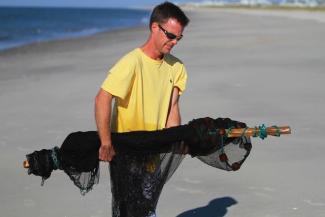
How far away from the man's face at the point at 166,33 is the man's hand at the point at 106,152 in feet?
1.77

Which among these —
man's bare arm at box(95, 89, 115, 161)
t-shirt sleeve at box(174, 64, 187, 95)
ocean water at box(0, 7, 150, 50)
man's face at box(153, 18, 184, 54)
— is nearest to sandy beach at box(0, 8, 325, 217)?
t-shirt sleeve at box(174, 64, 187, 95)

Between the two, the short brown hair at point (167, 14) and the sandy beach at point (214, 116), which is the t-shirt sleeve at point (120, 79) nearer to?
the short brown hair at point (167, 14)

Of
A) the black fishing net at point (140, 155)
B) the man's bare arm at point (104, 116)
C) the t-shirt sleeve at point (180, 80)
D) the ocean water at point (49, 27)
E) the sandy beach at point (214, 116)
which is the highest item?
the t-shirt sleeve at point (180, 80)

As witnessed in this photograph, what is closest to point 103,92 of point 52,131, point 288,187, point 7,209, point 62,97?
point 7,209

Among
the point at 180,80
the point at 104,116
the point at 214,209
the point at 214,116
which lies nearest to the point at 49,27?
the point at 214,116

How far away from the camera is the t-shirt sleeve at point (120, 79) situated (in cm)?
291

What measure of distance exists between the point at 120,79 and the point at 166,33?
33 cm

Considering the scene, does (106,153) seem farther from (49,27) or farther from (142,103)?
(49,27)

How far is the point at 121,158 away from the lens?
3090 mm

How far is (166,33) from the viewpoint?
9.87 feet

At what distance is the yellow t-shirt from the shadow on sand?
1602 mm

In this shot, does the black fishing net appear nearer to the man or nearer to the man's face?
the man

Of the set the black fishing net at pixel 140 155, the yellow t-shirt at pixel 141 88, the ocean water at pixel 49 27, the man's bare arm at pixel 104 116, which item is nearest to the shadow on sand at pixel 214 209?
the black fishing net at pixel 140 155

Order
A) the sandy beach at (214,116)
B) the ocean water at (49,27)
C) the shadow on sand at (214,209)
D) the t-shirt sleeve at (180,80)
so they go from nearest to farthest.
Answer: the t-shirt sleeve at (180,80)
the shadow on sand at (214,209)
the sandy beach at (214,116)
the ocean water at (49,27)
